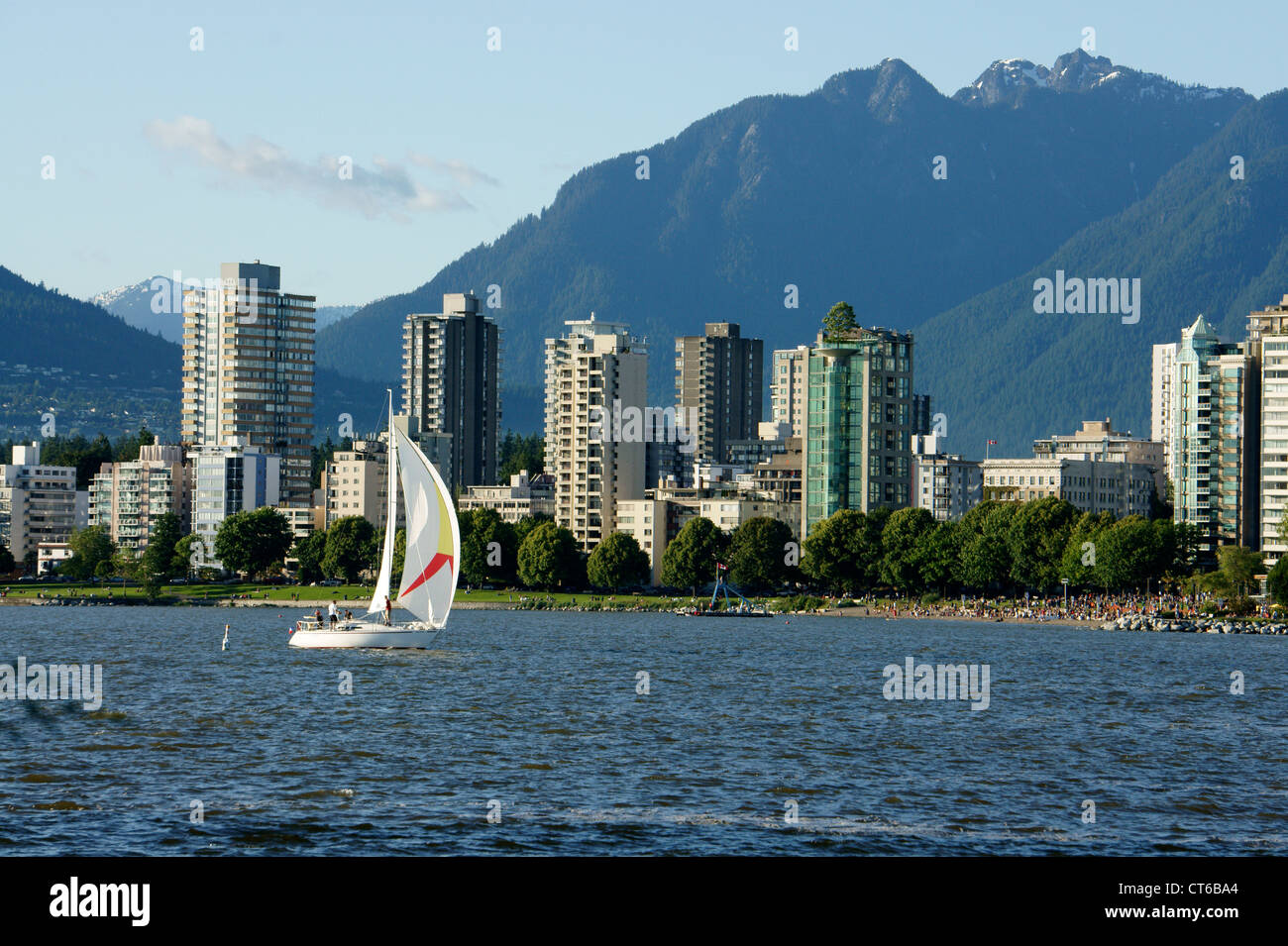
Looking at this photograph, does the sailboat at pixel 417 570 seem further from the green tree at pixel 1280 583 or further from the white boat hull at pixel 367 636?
the green tree at pixel 1280 583

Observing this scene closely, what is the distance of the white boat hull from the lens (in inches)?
4547

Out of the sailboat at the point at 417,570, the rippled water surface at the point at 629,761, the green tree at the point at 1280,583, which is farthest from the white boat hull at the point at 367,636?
the green tree at the point at 1280,583

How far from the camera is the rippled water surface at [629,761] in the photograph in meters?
39.1

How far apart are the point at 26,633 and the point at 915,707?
Answer: 9964cm

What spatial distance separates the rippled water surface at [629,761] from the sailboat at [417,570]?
6.34 metres

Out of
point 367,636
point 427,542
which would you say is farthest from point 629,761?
point 367,636

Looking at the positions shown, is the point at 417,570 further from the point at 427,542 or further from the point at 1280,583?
the point at 1280,583

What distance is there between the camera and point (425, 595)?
115 m

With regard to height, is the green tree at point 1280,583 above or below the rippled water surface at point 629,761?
above

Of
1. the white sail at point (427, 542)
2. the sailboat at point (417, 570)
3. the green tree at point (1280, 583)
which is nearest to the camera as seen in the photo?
the white sail at point (427, 542)

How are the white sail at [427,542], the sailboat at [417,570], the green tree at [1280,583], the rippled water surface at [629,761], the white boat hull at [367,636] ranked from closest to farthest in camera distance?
the rippled water surface at [629,761], the white sail at [427,542], the sailboat at [417,570], the white boat hull at [367,636], the green tree at [1280,583]

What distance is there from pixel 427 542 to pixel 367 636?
33.6 ft

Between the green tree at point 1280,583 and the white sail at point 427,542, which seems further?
the green tree at point 1280,583
